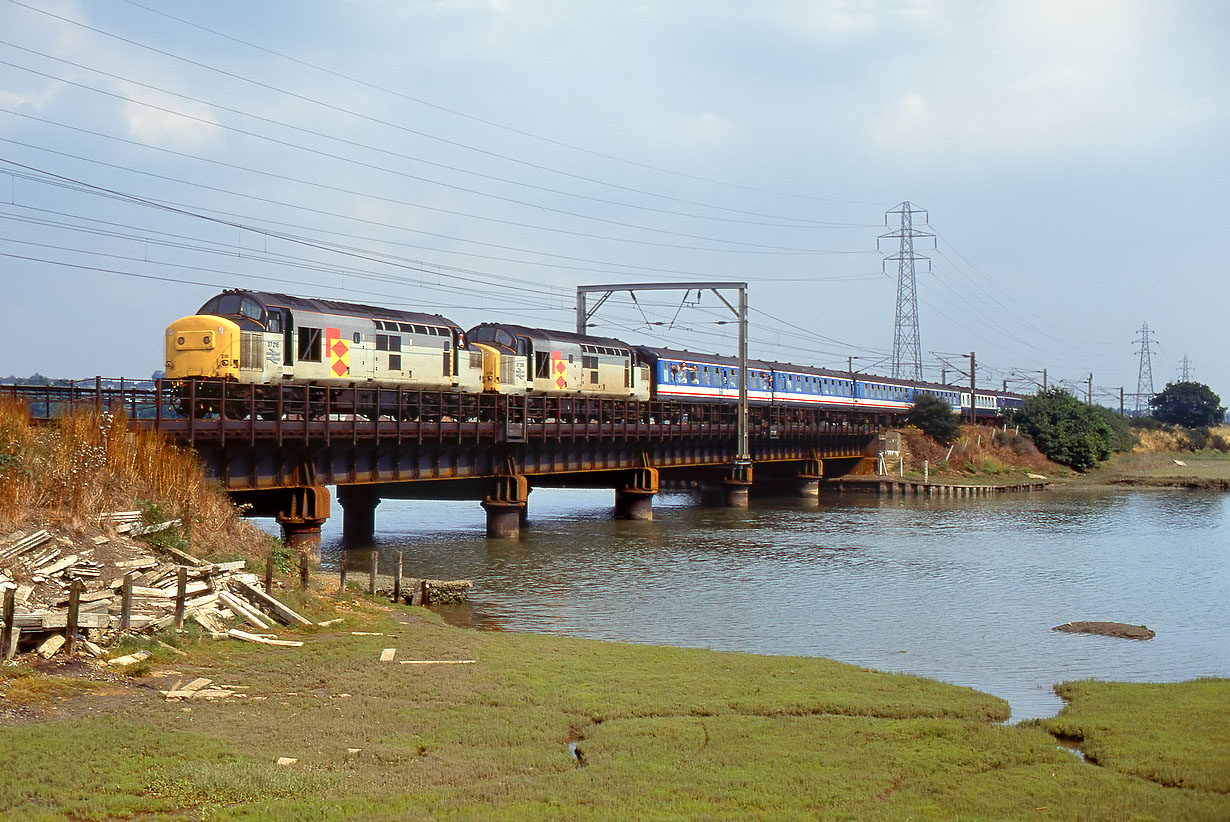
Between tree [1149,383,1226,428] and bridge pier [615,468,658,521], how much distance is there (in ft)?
447

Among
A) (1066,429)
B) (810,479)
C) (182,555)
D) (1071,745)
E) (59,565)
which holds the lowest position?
(1071,745)

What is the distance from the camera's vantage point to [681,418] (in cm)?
6644

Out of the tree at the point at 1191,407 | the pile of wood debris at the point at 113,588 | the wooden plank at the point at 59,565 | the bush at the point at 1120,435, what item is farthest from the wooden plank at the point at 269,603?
the tree at the point at 1191,407

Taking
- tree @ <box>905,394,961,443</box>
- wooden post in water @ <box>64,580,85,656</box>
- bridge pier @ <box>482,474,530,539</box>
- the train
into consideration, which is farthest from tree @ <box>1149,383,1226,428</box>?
wooden post in water @ <box>64,580,85,656</box>

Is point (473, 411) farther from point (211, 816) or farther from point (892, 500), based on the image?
point (892, 500)

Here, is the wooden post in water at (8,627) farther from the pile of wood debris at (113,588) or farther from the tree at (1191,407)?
the tree at (1191,407)

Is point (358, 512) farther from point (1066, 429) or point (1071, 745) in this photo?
point (1066, 429)

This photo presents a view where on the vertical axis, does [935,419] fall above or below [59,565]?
above

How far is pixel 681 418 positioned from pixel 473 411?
62.7ft

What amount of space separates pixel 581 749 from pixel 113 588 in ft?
35.9

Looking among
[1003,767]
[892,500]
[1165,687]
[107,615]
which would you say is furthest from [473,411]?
[892,500]

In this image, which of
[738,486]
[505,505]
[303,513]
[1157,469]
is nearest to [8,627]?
[303,513]

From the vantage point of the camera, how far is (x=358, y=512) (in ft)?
176

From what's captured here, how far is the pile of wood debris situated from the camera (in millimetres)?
18672
